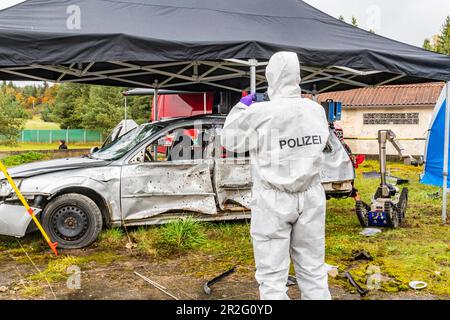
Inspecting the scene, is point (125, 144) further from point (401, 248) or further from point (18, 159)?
point (18, 159)

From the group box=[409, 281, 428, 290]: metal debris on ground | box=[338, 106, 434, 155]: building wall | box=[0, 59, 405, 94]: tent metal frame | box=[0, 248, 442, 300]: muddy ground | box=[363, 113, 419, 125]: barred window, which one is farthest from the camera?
box=[363, 113, 419, 125]: barred window

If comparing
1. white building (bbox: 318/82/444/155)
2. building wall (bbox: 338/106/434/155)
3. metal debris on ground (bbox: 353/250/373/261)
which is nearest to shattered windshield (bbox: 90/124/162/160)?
metal debris on ground (bbox: 353/250/373/261)

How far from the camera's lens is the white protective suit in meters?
3.14

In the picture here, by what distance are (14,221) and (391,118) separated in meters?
18.4

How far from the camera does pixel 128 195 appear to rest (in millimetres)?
5793

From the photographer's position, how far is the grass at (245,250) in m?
4.75

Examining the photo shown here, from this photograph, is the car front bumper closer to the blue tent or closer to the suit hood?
the suit hood

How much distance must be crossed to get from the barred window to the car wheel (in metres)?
17.6

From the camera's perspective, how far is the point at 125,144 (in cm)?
644

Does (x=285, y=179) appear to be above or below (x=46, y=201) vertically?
above

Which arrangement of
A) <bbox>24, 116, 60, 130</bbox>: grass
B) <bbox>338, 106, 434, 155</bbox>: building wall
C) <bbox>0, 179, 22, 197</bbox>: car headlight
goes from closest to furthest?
<bbox>0, 179, 22, 197</bbox>: car headlight < <bbox>338, 106, 434, 155</bbox>: building wall < <bbox>24, 116, 60, 130</bbox>: grass

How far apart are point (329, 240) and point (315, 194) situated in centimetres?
314
